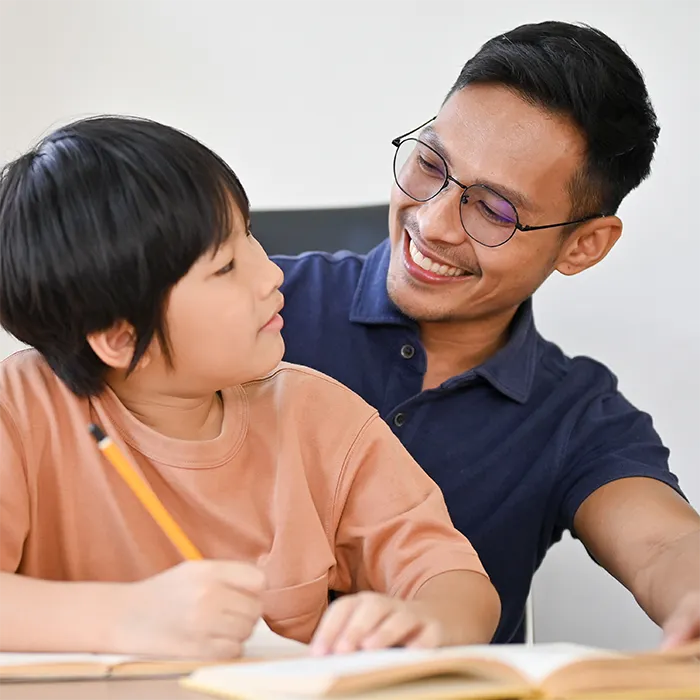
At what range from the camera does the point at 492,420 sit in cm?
158

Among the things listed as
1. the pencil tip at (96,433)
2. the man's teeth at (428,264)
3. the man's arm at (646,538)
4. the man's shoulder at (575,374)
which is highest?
the pencil tip at (96,433)

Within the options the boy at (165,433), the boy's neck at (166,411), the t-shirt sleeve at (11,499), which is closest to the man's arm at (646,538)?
the boy at (165,433)

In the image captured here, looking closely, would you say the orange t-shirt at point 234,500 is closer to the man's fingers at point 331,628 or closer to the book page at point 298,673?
the man's fingers at point 331,628

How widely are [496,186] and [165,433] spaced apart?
630 mm

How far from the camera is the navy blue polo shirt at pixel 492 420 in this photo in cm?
154

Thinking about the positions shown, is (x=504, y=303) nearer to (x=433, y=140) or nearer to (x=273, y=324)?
(x=433, y=140)

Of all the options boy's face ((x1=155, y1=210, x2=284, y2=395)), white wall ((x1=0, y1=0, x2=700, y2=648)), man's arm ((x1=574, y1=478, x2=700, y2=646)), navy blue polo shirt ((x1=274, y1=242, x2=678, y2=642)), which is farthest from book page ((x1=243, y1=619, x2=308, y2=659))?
white wall ((x1=0, y1=0, x2=700, y2=648))

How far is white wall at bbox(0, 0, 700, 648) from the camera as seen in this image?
2.17m

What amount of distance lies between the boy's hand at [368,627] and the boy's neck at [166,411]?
326mm

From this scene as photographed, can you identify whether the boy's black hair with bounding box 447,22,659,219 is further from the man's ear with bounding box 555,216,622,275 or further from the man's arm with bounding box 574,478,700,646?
the man's arm with bounding box 574,478,700,646

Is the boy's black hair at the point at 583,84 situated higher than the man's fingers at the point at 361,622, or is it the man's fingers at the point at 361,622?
the boy's black hair at the point at 583,84

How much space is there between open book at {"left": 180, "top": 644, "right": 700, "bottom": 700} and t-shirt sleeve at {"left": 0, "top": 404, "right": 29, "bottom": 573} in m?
0.37

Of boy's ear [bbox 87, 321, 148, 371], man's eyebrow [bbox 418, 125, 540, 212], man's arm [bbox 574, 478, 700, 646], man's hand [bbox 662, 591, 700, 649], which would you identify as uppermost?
man's eyebrow [bbox 418, 125, 540, 212]

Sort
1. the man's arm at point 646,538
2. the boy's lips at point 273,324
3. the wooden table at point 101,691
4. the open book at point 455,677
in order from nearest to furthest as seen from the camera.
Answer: the open book at point 455,677 → the wooden table at point 101,691 → the boy's lips at point 273,324 → the man's arm at point 646,538
